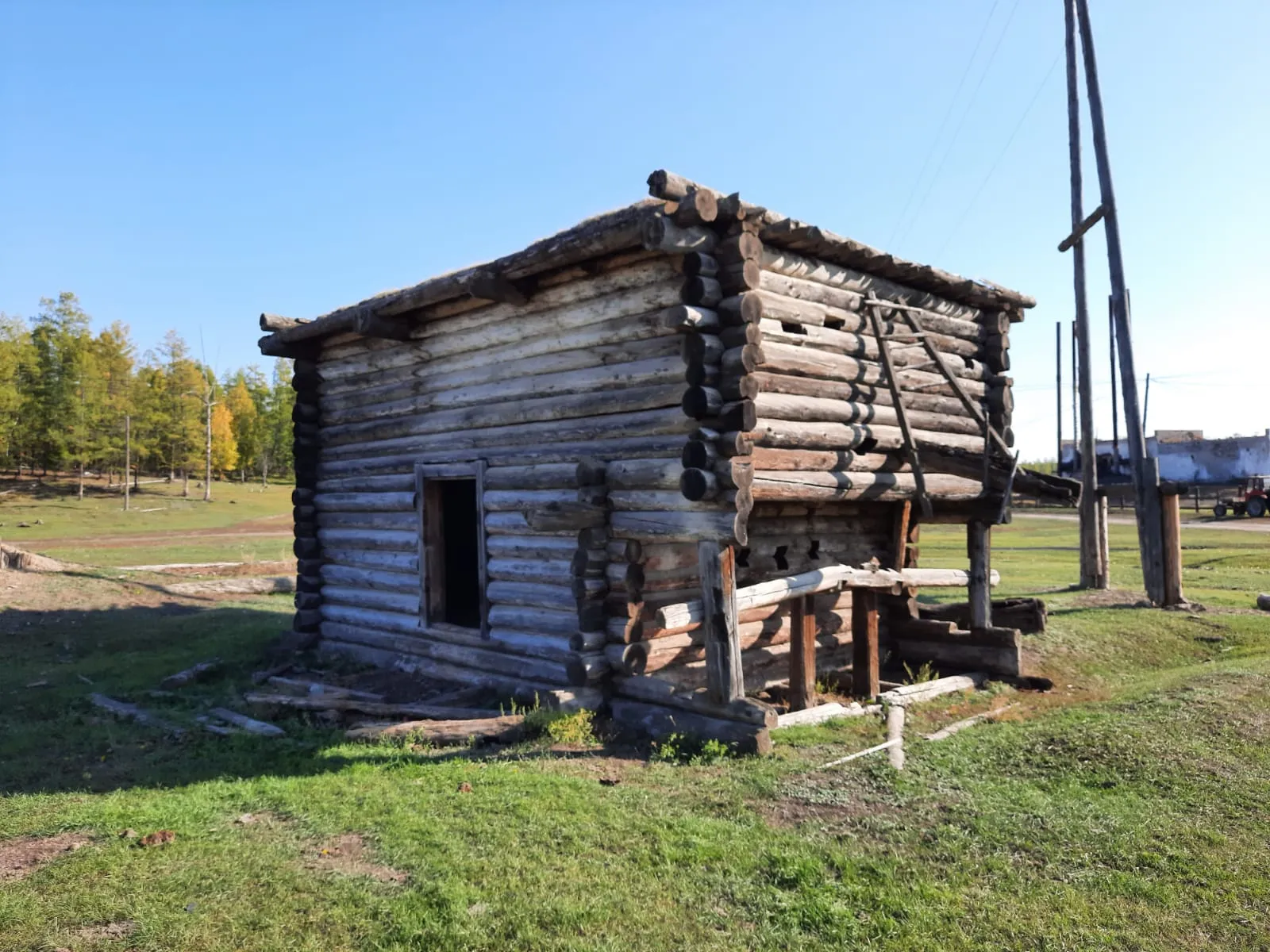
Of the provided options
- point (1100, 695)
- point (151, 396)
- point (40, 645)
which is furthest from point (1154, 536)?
point (151, 396)

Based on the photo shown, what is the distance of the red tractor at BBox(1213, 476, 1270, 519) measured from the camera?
129 ft

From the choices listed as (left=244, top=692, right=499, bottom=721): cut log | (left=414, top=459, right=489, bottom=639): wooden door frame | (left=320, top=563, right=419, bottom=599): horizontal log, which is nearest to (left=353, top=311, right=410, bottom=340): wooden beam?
(left=414, top=459, right=489, bottom=639): wooden door frame

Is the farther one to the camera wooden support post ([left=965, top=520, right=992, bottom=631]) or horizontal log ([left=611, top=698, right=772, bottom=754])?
wooden support post ([left=965, top=520, right=992, bottom=631])

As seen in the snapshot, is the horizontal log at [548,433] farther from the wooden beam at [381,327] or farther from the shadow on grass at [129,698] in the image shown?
the shadow on grass at [129,698]

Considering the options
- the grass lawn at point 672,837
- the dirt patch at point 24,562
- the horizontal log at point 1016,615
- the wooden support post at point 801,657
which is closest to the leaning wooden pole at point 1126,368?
the horizontal log at point 1016,615

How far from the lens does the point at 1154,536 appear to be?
49.4 ft

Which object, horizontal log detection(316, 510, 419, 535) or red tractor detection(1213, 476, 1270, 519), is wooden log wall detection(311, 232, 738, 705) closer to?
horizontal log detection(316, 510, 419, 535)

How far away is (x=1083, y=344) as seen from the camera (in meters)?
18.3

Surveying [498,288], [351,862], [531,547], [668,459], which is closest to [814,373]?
[668,459]

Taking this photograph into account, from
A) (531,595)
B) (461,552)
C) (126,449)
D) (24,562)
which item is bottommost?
(24,562)

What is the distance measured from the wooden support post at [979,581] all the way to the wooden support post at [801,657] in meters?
3.28

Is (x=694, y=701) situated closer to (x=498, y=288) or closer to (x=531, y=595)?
(x=531, y=595)

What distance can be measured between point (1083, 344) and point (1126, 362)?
7.56ft

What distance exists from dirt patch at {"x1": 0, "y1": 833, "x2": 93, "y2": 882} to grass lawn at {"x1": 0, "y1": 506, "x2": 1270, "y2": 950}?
99 millimetres
